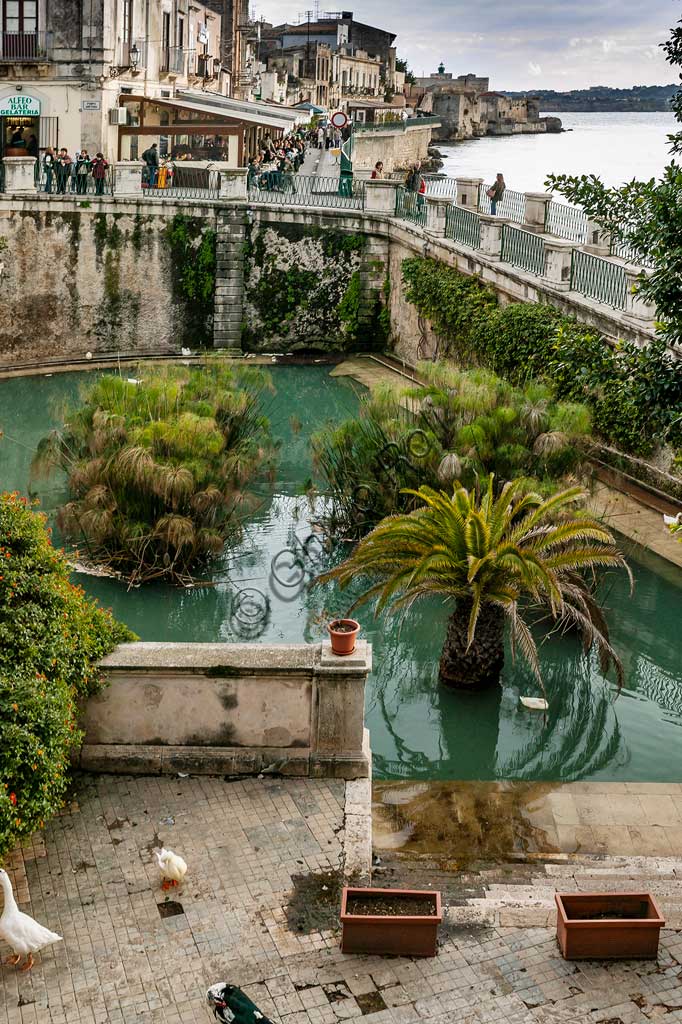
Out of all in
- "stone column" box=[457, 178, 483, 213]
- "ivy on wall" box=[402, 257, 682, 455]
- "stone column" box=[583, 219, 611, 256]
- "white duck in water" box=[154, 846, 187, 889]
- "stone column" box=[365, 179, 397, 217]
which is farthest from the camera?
"stone column" box=[365, 179, 397, 217]

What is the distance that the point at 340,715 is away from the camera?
8.97m

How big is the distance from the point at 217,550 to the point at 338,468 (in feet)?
6.78

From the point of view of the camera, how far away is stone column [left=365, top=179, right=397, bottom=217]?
29844mm

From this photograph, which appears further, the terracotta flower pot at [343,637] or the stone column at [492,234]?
the stone column at [492,234]

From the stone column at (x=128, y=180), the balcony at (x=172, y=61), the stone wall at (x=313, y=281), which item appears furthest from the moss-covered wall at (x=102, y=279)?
the balcony at (x=172, y=61)

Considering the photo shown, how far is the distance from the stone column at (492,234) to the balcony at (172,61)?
17283mm

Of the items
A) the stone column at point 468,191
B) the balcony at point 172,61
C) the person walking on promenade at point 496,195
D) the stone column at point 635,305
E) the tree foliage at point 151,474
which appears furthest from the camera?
the balcony at point 172,61

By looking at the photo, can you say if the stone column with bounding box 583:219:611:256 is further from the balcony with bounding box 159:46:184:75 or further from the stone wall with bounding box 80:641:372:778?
the balcony with bounding box 159:46:184:75

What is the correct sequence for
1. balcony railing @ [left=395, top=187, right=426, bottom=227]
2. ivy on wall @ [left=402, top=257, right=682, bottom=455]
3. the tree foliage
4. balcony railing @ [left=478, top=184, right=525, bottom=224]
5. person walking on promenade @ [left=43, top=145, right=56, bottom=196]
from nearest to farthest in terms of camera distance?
1. ivy on wall @ [left=402, top=257, right=682, bottom=455]
2. the tree foliage
3. balcony railing @ [left=478, top=184, right=525, bottom=224]
4. balcony railing @ [left=395, top=187, right=426, bottom=227]
5. person walking on promenade @ [left=43, top=145, right=56, bottom=196]

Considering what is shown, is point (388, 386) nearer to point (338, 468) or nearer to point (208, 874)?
point (338, 468)

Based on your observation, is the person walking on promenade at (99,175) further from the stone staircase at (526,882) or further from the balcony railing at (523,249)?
the stone staircase at (526,882)

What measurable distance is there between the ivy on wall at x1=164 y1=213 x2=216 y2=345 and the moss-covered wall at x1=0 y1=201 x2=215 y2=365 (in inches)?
1.0

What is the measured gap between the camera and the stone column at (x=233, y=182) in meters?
29.8

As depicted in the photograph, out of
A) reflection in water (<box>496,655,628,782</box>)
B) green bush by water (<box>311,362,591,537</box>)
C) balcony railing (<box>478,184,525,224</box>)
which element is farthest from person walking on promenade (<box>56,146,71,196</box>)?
reflection in water (<box>496,655,628,782</box>)
